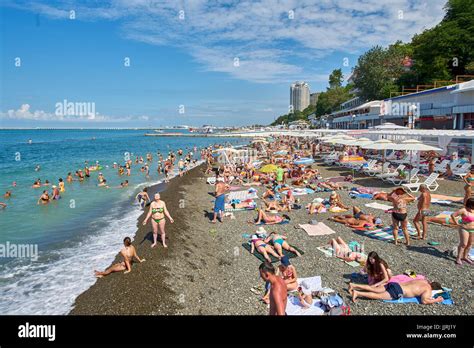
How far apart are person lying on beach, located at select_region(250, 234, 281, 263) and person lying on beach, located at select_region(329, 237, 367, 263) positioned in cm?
143

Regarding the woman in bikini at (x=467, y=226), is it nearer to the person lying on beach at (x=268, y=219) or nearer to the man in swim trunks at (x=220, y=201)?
the person lying on beach at (x=268, y=219)

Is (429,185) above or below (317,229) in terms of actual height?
above

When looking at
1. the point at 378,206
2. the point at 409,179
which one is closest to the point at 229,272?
the point at 378,206

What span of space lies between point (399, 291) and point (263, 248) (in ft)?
10.7

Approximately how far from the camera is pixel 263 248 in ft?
25.8

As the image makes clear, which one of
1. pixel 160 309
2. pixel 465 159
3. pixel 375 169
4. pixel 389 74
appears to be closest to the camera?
pixel 160 309

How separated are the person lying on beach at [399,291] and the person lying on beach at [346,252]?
1.56 metres

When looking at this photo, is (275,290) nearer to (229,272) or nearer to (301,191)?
(229,272)

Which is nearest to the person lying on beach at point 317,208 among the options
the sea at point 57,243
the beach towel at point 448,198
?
the beach towel at point 448,198

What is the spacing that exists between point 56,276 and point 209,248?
390 centimetres
